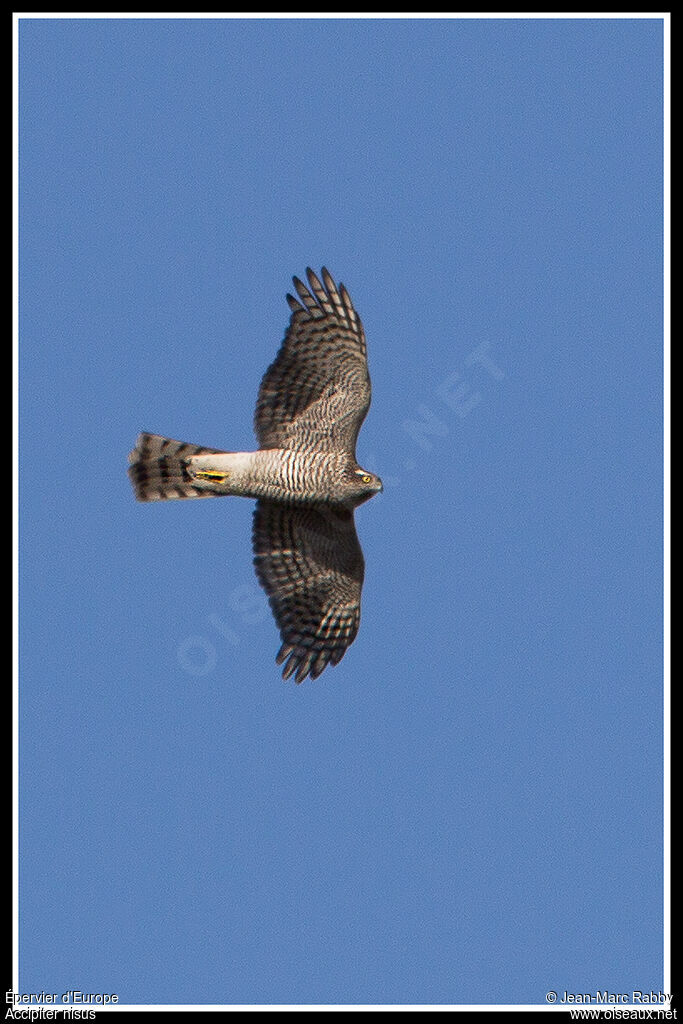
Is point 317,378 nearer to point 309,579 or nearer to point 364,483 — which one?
point 364,483

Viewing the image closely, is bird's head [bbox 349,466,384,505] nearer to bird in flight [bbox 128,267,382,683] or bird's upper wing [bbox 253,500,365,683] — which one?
bird in flight [bbox 128,267,382,683]

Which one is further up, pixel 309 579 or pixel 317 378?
pixel 317 378

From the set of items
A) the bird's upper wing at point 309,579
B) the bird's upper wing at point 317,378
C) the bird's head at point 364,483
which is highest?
the bird's upper wing at point 317,378

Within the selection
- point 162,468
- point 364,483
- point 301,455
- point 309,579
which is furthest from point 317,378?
point 309,579

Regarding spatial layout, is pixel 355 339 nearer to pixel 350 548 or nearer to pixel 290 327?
pixel 290 327

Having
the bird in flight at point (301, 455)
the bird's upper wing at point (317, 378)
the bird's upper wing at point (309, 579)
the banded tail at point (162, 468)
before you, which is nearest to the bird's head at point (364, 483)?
the bird in flight at point (301, 455)

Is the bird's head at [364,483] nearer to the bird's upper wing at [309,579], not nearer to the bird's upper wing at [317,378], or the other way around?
the bird's upper wing at [317,378]
